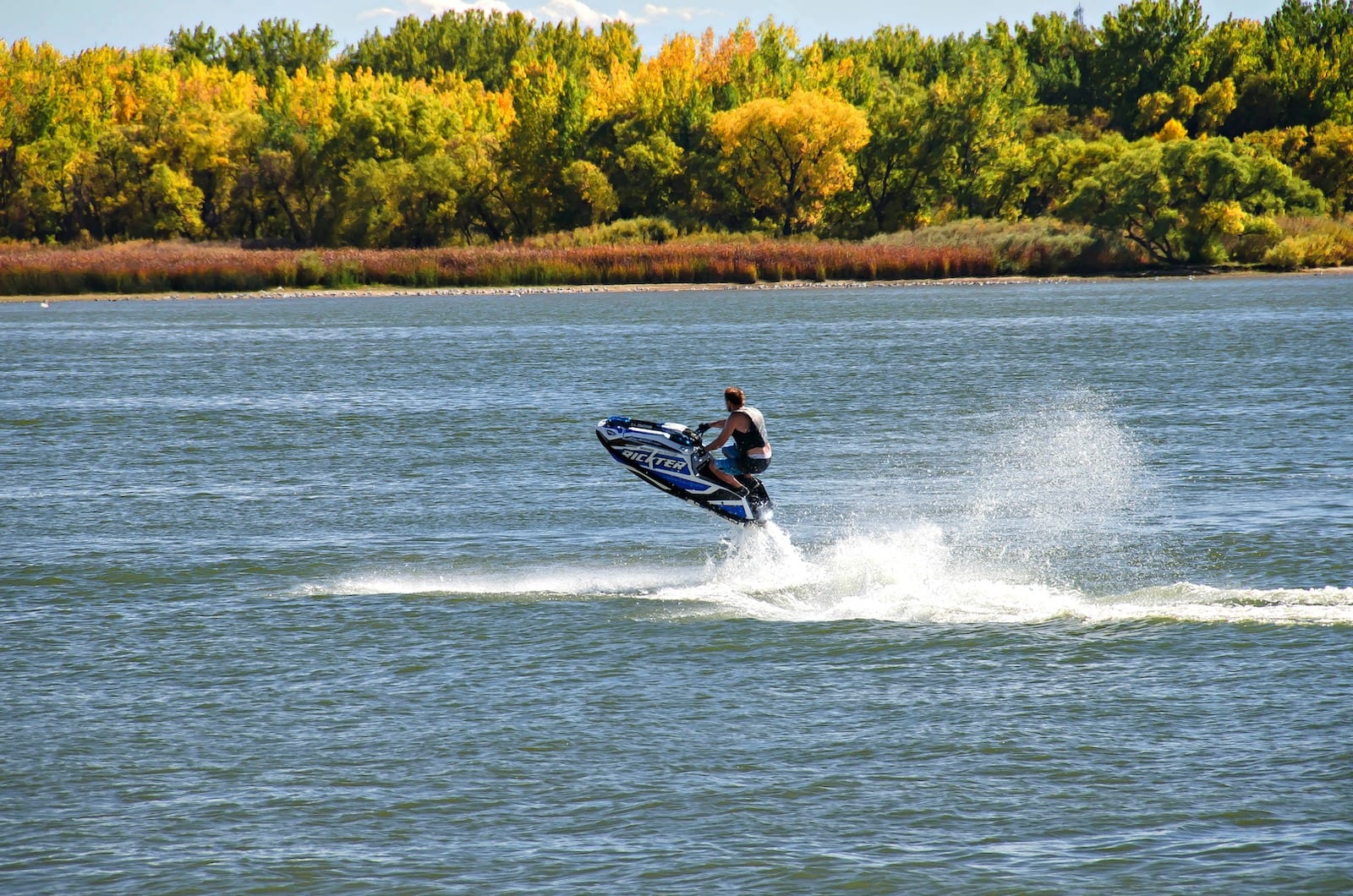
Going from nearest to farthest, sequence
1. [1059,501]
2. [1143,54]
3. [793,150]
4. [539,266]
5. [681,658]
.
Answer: [681,658] < [1059,501] < [539,266] < [793,150] < [1143,54]

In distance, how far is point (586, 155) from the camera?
365 feet

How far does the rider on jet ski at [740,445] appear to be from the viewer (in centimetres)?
1717

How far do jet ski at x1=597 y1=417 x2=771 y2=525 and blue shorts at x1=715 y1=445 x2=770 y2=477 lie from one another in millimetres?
75

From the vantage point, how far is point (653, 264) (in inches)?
3716

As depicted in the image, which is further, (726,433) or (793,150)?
(793,150)

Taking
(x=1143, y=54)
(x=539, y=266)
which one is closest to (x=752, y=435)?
(x=539, y=266)

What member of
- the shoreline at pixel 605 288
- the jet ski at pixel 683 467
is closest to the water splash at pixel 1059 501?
the jet ski at pixel 683 467

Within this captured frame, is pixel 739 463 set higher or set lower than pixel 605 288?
lower

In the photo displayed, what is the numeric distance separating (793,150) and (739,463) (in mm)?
88323

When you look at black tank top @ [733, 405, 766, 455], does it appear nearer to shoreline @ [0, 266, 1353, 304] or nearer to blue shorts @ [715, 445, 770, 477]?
blue shorts @ [715, 445, 770, 477]

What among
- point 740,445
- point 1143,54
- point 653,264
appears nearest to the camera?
point 740,445

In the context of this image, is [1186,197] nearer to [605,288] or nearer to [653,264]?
[653,264]

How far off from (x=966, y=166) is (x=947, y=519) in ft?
290

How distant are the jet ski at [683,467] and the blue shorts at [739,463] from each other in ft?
0.25
